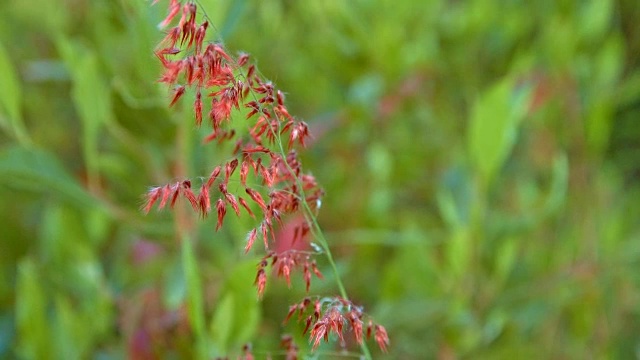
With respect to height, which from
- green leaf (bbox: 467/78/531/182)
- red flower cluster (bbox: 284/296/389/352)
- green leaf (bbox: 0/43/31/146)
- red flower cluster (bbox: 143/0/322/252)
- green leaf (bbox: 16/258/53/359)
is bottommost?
red flower cluster (bbox: 284/296/389/352)

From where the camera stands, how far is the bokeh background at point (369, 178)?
36.8 inches

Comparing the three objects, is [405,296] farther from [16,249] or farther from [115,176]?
[16,249]

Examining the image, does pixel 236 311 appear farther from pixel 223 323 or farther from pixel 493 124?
pixel 493 124

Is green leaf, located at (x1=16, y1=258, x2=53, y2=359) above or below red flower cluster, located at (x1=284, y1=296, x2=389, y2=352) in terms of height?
above

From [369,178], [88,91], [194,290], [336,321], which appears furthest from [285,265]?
[369,178]

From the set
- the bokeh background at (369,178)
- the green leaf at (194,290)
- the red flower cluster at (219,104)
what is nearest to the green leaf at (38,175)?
the bokeh background at (369,178)

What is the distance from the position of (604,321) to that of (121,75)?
784 mm

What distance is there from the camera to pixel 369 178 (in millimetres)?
1332

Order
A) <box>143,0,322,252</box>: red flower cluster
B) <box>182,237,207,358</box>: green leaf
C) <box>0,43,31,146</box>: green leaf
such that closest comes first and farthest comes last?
<box>143,0,322,252</box>: red flower cluster
<box>182,237,207,358</box>: green leaf
<box>0,43,31,146</box>: green leaf

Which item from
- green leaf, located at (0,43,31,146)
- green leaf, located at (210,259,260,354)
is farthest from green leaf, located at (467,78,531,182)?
green leaf, located at (0,43,31,146)

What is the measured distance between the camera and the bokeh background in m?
0.93

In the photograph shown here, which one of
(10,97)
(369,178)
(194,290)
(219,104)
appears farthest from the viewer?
(369,178)

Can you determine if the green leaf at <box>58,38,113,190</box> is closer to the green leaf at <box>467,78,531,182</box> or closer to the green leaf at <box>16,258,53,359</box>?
the green leaf at <box>16,258,53,359</box>

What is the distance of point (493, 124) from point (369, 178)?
0.40m
